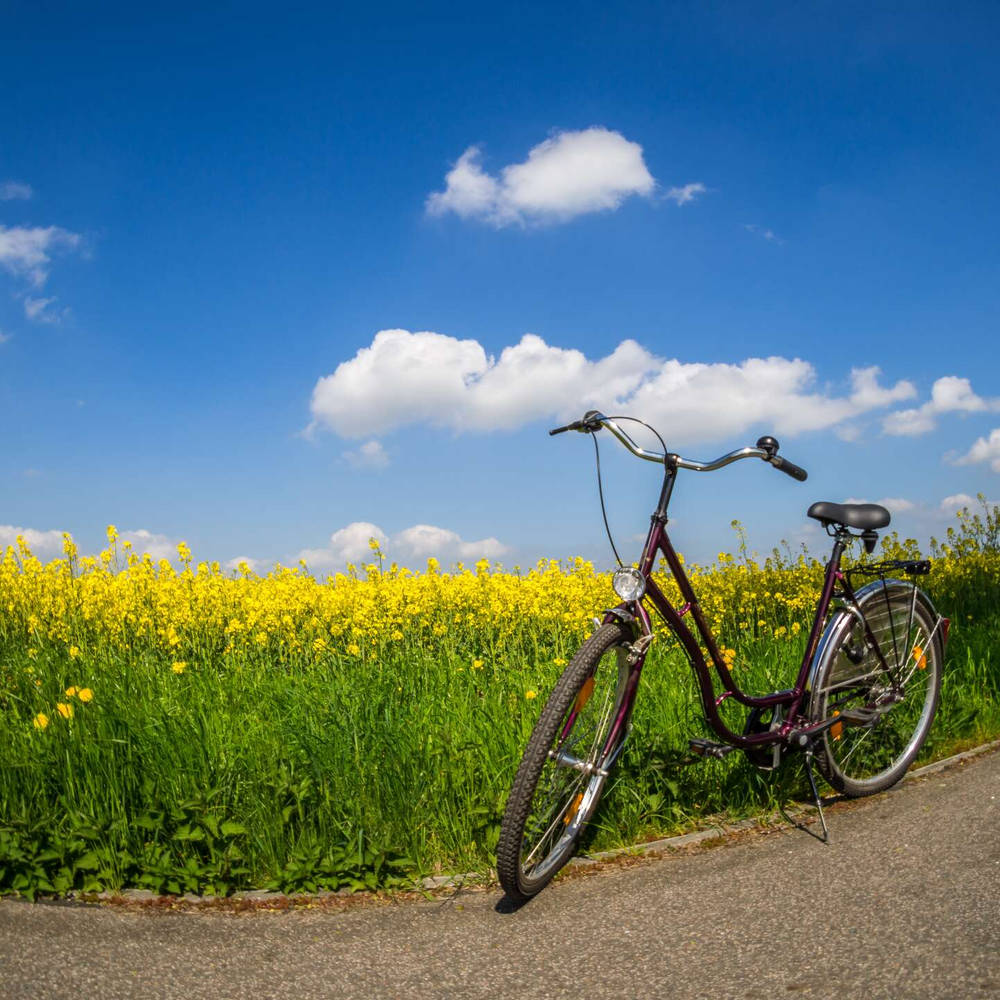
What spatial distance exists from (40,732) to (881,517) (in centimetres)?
408

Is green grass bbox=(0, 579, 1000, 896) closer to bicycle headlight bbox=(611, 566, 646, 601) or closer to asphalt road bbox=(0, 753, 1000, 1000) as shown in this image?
asphalt road bbox=(0, 753, 1000, 1000)

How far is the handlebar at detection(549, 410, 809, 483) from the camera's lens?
3586mm

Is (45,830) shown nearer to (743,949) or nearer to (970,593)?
(743,949)

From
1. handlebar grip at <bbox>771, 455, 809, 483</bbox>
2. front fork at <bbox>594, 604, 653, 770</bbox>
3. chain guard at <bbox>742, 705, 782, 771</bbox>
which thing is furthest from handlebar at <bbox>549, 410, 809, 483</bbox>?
chain guard at <bbox>742, 705, 782, 771</bbox>

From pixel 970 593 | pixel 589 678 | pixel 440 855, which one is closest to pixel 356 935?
pixel 440 855

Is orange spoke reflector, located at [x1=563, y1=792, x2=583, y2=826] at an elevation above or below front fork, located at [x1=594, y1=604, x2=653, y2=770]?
below

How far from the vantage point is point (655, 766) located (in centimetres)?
414

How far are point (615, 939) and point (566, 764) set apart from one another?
1.97 feet

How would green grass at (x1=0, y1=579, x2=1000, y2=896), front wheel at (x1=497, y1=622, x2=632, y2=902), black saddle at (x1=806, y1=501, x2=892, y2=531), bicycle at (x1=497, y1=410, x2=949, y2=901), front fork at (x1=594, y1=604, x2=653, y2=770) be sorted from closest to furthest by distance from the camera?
front wheel at (x1=497, y1=622, x2=632, y2=902) < bicycle at (x1=497, y1=410, x2=949, y2=901) < front fork at (x1=594, y1=604, x2=653, y2=770) < green grass at (x1=0, y1=579, x2=1000, y2=896) < black saddle at (x1=806, y1=501, x2=892, y2=531)

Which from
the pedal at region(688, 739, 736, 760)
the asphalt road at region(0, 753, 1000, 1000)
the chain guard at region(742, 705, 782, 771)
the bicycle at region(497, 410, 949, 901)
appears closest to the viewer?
the asphalt road at region(0, 753, 1000, 1000)

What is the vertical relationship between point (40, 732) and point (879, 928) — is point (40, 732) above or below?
above

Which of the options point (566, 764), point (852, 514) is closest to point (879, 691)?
point (852, 514)

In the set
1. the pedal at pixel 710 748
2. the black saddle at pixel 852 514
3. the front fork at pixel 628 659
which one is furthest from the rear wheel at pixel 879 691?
the front fork at pixel 628 659

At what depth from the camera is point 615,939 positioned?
3205 millimetres
